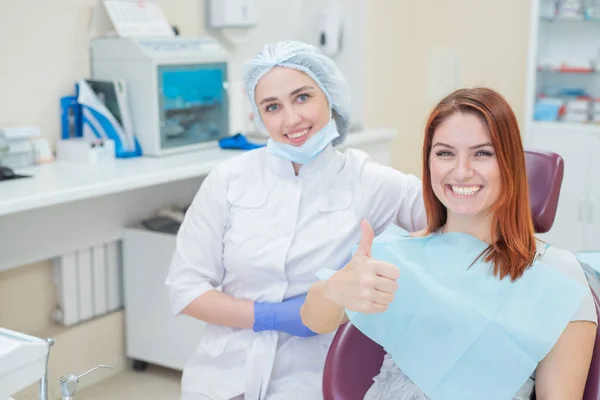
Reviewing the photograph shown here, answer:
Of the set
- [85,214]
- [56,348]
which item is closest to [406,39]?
[85,214]

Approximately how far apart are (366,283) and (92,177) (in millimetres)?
1393

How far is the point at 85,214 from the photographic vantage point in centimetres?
291

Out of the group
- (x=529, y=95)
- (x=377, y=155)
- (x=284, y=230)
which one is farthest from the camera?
(x=529, y=95)

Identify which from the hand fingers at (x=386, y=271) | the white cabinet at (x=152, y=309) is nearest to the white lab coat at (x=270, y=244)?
the hand fingers at (x=386, y=271)

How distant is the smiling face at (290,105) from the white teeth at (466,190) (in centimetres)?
50

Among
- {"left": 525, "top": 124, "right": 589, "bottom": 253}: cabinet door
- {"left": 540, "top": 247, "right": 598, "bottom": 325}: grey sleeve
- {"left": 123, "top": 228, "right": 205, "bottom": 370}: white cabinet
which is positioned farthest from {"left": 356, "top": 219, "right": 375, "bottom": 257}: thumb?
{"left": 525, "top": 124, "right": 589, "bottom": 253}: cabinet door

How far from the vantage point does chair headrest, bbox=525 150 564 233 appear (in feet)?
6.19

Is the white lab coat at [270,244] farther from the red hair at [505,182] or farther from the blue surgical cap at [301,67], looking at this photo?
the red hair at [505,182]

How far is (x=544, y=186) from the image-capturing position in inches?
74.8

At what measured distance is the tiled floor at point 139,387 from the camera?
254cm

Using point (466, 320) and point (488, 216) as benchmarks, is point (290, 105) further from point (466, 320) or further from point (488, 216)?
point (466, 320)

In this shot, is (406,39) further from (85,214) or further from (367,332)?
(367,332)

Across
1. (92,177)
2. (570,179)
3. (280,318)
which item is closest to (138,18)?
(92,177)

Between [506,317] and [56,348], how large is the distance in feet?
6.37
